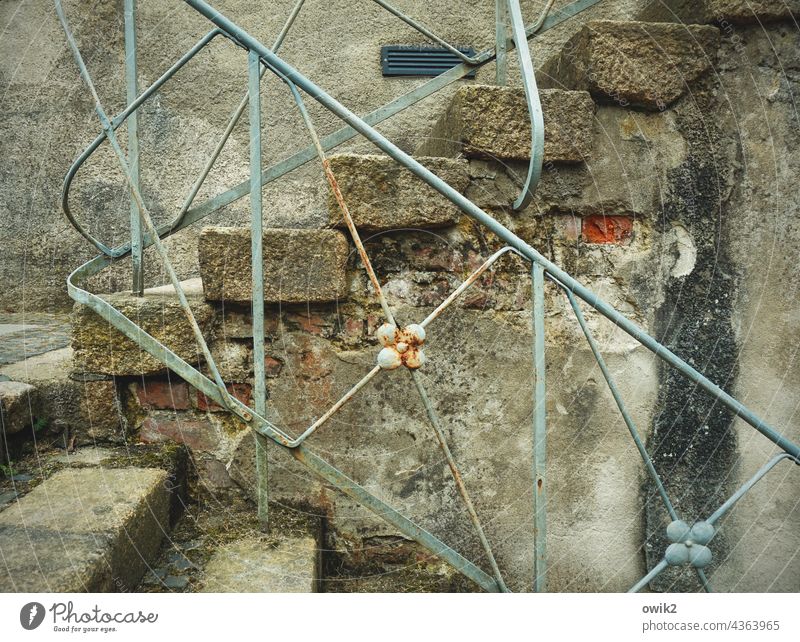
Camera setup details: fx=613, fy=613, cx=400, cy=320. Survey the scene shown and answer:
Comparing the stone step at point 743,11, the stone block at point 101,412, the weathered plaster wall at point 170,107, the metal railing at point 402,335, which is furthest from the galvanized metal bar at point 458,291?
the weathered plaster wall at point 170,107

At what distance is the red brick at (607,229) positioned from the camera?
1794 millimetres

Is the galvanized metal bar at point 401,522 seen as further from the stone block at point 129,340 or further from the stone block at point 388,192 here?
the stone block at point 388,192

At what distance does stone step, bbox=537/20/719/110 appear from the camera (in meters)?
1.67

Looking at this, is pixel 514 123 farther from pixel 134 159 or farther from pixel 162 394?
pixel 162 394

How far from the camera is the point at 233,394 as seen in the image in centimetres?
172

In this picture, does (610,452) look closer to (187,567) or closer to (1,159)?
(187,567)

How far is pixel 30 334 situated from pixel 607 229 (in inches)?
81.3

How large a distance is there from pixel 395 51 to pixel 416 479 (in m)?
1.85

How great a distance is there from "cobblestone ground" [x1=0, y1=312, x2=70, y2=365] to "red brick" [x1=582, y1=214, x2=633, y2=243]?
1.77m

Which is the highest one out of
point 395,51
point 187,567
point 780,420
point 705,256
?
point 395,51

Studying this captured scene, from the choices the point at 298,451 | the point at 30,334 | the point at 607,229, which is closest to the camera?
the point at 298,451

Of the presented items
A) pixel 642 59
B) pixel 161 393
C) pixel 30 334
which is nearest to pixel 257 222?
pixel 161 393

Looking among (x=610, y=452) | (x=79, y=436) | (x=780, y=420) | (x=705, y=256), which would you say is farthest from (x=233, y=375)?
(x=780, y=420)

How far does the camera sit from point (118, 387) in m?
1.68
